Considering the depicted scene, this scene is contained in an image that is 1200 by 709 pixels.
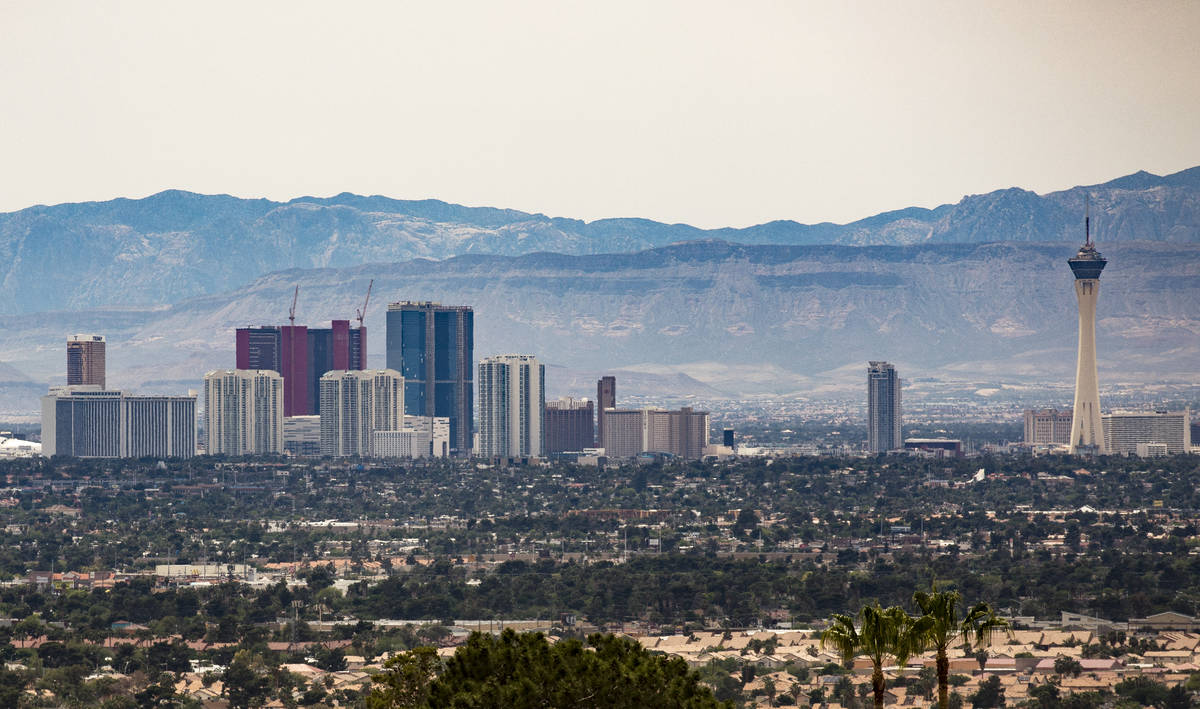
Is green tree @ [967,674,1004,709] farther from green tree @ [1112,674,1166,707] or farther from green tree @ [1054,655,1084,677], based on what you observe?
green tree @ [1054,655,1084,677]

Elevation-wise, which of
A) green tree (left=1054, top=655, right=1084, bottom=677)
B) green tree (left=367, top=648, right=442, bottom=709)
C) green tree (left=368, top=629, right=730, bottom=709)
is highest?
green tree (left=368, top=629, right=730, bottom=709)

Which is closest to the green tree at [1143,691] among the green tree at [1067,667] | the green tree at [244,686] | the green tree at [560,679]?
the green tree at [1067,667]

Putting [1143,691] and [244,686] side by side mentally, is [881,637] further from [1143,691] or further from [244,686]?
[244,686]

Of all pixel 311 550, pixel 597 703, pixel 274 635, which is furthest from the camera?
pixel 311 550

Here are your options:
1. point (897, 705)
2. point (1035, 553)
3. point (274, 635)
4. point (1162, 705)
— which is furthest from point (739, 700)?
point (1035, 553)

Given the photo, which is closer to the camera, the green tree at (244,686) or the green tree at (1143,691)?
the green tree at (1143,691)

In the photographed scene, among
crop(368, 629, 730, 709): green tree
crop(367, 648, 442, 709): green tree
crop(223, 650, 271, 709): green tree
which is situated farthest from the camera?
crop(223, 650, 271, 709): green tree

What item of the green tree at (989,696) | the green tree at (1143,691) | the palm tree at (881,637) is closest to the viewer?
the palm tree at (881,637)

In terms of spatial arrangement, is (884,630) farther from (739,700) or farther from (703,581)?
(703,581)

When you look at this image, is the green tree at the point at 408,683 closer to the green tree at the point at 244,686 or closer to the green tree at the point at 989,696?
the green tree at the point at 244,686

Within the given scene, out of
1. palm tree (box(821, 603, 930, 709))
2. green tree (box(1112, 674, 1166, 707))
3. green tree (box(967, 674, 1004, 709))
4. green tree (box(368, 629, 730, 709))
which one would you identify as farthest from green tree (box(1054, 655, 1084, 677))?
green tree (box(368, 629, 730, 709))

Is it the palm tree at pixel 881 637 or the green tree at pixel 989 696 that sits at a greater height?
the palm tree at pixel 881 637
